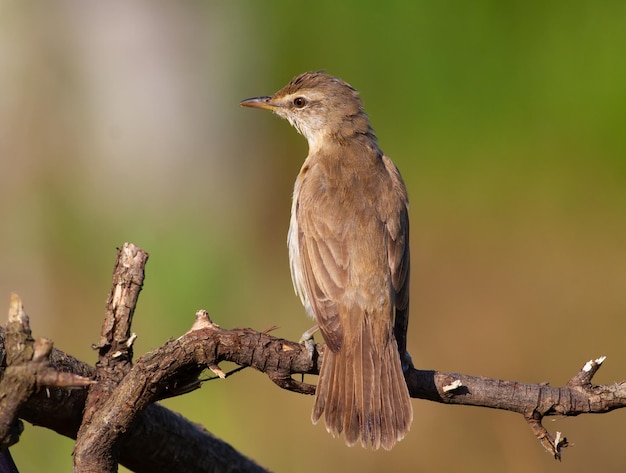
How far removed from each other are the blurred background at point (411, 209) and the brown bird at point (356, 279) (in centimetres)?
181

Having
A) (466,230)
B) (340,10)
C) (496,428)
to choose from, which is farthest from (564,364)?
(340,10)

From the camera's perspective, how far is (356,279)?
3746 millimetres

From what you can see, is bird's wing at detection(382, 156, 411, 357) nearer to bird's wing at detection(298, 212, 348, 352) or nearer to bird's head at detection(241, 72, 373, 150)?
bird's wing at detection(298, 212, 348, 352)

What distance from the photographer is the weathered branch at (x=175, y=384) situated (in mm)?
2951

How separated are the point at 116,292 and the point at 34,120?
4793mm

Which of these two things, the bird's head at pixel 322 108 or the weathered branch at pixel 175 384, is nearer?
the weathered branch at pixel 175 384

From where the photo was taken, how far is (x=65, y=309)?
6707mm

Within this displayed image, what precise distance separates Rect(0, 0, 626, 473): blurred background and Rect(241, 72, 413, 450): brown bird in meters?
1.81

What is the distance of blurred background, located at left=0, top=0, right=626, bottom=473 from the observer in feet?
18.7

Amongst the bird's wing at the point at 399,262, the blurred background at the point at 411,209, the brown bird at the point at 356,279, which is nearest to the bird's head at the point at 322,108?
the brown bird at the point at 356,279

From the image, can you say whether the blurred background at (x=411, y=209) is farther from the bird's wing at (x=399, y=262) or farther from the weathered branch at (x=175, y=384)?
the weathered branch at (x=175, y=384)

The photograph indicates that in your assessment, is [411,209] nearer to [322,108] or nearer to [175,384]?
[322,108]

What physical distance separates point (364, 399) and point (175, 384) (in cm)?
80

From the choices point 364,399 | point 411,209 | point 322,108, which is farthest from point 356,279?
point 411,209
